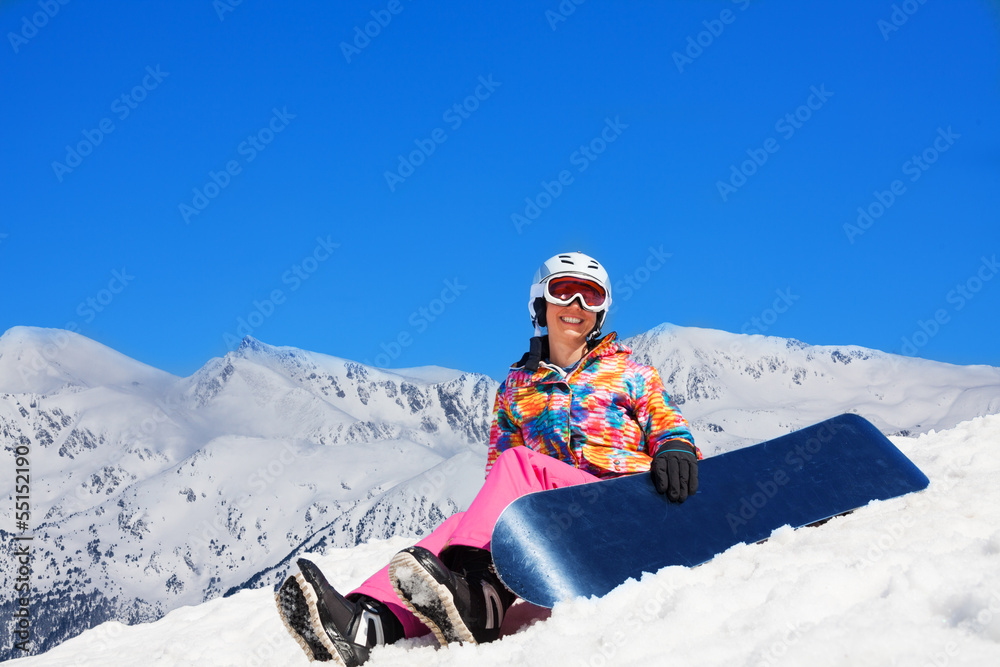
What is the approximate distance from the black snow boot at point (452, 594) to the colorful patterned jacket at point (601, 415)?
0.85 m

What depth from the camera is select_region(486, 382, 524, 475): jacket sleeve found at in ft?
14.9

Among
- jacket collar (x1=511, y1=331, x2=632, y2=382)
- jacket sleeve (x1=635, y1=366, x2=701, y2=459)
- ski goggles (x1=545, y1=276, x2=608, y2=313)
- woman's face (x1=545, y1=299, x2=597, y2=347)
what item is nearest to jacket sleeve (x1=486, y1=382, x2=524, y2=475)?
jacket collar (x1=511, y1=331, x2=632, y2=382)

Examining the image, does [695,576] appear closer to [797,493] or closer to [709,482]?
[709,482]

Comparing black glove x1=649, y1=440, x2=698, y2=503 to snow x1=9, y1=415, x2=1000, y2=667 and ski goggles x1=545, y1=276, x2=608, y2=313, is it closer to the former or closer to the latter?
snow x1=9, y1=415, x2=1000, y2=667

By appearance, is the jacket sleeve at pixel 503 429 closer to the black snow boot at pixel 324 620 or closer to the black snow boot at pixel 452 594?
the black snow boot at pixel 452 594

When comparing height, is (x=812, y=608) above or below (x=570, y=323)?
below

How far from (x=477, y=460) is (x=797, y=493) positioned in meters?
173

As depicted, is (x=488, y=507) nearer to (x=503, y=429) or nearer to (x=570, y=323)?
(x=503, y=429)

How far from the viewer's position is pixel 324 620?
130 inches

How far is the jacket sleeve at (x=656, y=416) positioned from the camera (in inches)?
162

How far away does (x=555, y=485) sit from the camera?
12.6 ft

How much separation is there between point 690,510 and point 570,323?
1.18 metres

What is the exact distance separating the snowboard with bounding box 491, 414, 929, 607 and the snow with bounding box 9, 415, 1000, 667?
13 cm

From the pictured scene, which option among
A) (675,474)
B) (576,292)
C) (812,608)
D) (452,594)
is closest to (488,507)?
(452,594)
